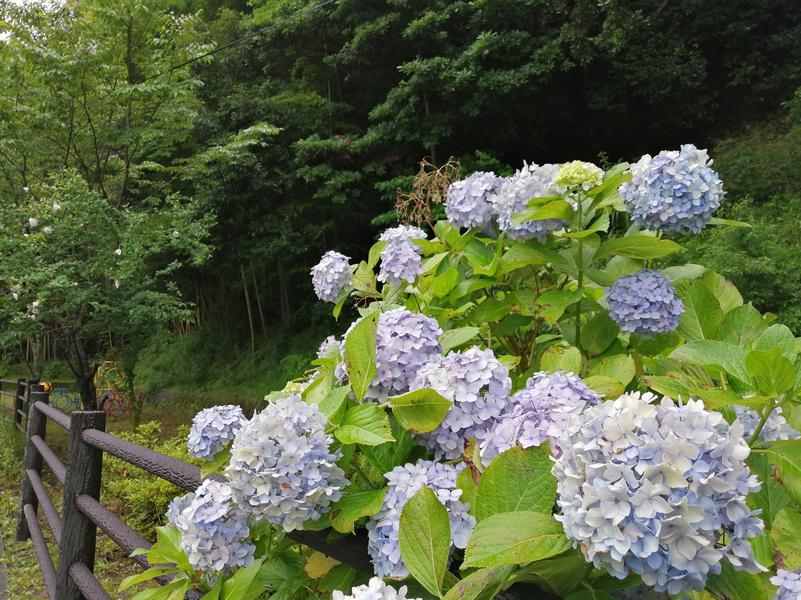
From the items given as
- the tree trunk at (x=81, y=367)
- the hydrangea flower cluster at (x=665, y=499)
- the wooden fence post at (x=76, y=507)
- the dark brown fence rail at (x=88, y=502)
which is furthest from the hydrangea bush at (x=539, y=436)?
the tree trunk at (x=81, y=367)

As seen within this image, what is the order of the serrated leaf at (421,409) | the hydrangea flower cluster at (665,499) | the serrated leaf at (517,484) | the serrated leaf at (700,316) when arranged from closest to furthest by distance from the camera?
the hydrangea flower cluster at (665,499), the serrated leaf at (517,484), the serrated leaf at (421,409), the serrated leaf at (700,316)

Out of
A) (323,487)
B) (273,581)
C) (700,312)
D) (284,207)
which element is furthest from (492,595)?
(284,207)

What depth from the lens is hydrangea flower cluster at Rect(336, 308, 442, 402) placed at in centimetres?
72

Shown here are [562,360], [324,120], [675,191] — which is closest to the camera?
[562,360]

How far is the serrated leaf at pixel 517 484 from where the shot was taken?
518 millimetres

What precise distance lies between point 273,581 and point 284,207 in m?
11.0

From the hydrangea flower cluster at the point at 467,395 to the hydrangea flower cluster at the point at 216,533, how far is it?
263 mm

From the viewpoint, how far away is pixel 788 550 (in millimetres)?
542

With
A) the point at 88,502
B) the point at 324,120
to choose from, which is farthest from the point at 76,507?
the point at 324,120

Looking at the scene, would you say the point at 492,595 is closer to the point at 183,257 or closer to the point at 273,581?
the point at 273,581

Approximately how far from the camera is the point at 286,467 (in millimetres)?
623

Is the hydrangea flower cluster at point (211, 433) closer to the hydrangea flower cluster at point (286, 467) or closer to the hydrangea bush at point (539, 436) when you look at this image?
the hydrangea bush at point (539, 436)

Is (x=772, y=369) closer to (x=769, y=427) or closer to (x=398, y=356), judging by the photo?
(x=769, y=427)

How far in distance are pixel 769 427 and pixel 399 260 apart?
0.73m
